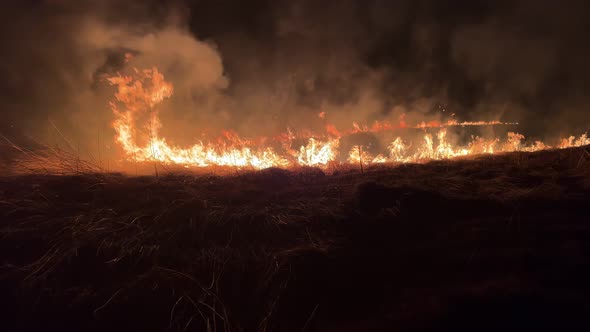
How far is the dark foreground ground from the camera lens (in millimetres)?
2119

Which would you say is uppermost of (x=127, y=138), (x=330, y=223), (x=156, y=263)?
(x=127, y=138)

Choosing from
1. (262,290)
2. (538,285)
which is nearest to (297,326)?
(262,290)

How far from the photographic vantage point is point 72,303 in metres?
2.26

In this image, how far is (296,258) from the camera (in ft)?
9.30

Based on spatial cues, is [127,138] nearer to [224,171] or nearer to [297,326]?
[224,171]

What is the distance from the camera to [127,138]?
11625mm

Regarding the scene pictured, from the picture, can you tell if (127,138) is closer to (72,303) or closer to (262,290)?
(72,303)

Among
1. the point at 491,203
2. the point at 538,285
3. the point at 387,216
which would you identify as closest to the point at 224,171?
the point at 387,216

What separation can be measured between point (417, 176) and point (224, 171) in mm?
5387

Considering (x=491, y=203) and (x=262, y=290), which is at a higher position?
(x=491, y=203)

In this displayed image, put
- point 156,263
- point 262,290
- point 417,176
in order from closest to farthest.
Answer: point 262,290
point 156,263
point 417,176

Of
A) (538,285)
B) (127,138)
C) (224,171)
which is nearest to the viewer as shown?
(538,285)

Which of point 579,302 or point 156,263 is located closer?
point 579,302

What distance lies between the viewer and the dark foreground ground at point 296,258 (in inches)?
83.4
